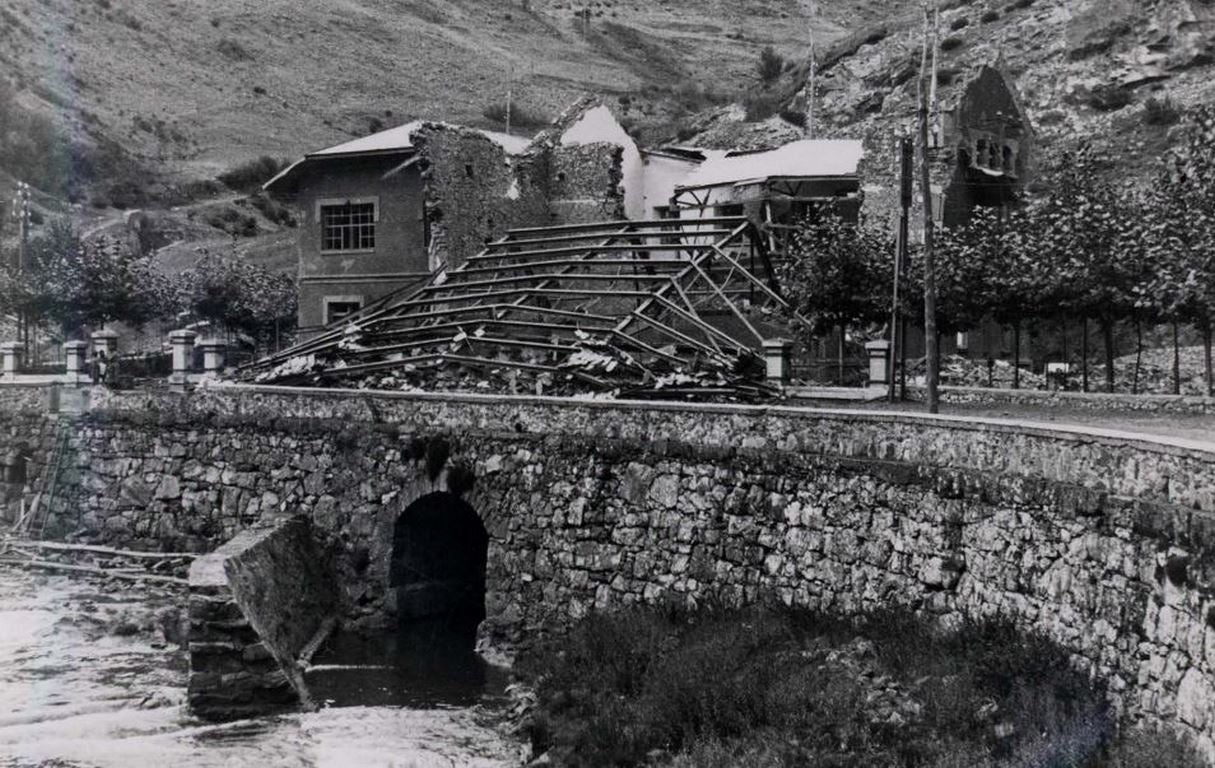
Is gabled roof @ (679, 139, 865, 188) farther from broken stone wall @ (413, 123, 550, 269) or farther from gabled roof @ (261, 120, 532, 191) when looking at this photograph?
gabled roof @ (261, 120, 532, 191)

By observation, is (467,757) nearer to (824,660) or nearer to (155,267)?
(824,660)

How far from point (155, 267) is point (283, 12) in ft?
201

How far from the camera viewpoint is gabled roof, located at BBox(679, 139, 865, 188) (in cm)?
3937

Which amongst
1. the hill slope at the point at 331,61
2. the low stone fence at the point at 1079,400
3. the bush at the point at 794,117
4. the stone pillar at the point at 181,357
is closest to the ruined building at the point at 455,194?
the stone pillar at the point at 181,357

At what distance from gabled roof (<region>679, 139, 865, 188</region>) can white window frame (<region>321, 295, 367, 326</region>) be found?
36.9 ft

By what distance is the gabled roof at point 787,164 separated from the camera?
39369mm

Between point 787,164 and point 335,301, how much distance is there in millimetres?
14809

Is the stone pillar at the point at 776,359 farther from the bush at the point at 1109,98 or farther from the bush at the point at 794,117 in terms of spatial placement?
the bush at the point at 794,117

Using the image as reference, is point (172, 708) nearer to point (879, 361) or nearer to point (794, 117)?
point (879, 361)

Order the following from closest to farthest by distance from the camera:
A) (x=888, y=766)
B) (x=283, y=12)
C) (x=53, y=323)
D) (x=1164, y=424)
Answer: (x=888, y=766)
(x=1164, y=424)
(x=53, y=323)
(x=283, y=12)

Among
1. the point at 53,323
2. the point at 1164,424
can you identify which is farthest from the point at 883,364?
the point at 53,323

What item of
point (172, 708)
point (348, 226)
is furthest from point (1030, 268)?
point (172, 708)

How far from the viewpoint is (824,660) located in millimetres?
14234

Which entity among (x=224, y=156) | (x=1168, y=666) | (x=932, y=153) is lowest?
(x=1168, y=666)
